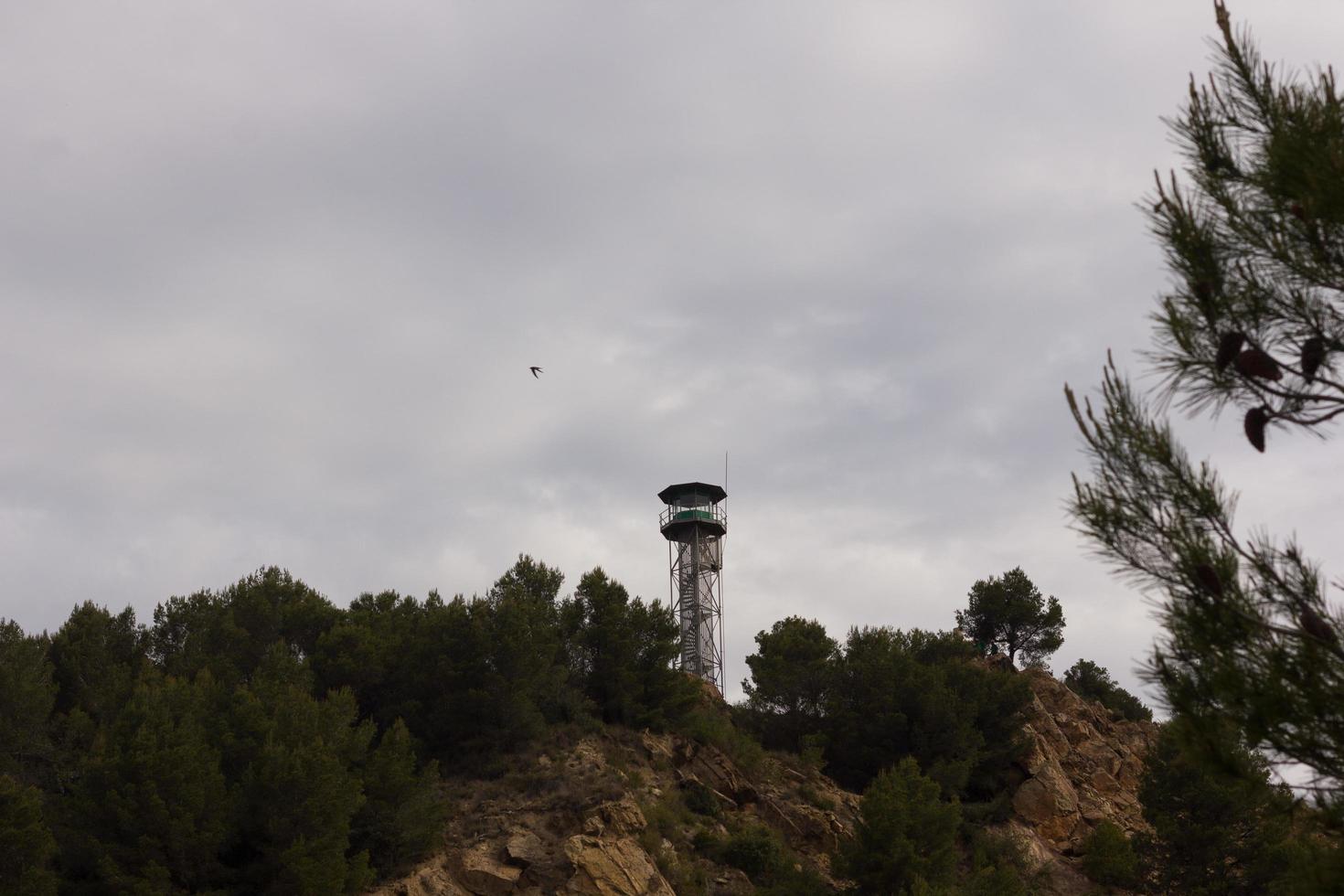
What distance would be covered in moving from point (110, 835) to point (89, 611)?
17.6 metres

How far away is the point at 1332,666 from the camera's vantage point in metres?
7.72

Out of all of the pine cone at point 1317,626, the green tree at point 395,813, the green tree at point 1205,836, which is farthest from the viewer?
the green tree at point 1205,836

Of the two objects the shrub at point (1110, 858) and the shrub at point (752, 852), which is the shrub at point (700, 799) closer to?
the shrub at point (752, 852)

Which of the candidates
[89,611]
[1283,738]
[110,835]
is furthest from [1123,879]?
[89,611]

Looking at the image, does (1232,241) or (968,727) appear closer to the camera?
(1232,241)

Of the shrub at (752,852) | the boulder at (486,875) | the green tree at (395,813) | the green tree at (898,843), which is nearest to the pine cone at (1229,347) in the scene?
the green tree at (898,843)

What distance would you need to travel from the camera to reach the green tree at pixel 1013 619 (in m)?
54.6

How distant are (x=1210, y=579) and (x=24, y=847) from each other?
80.3 ft

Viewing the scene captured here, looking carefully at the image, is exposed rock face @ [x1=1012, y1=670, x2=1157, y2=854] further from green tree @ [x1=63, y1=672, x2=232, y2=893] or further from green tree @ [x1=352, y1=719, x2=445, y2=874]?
green tree @ [x1=63, y1=672, x2=232, y2=893]

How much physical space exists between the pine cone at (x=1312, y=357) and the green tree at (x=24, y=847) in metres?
24.6

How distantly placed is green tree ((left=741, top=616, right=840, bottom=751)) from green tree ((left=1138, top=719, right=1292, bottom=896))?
1326cm

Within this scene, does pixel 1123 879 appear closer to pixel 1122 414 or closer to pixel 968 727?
pixel 968 727

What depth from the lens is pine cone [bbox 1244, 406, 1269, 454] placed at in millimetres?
8297

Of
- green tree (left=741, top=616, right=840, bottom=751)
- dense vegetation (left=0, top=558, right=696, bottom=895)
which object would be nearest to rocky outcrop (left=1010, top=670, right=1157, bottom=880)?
green tree (left=741, top=616, right=840, bottom=751)
